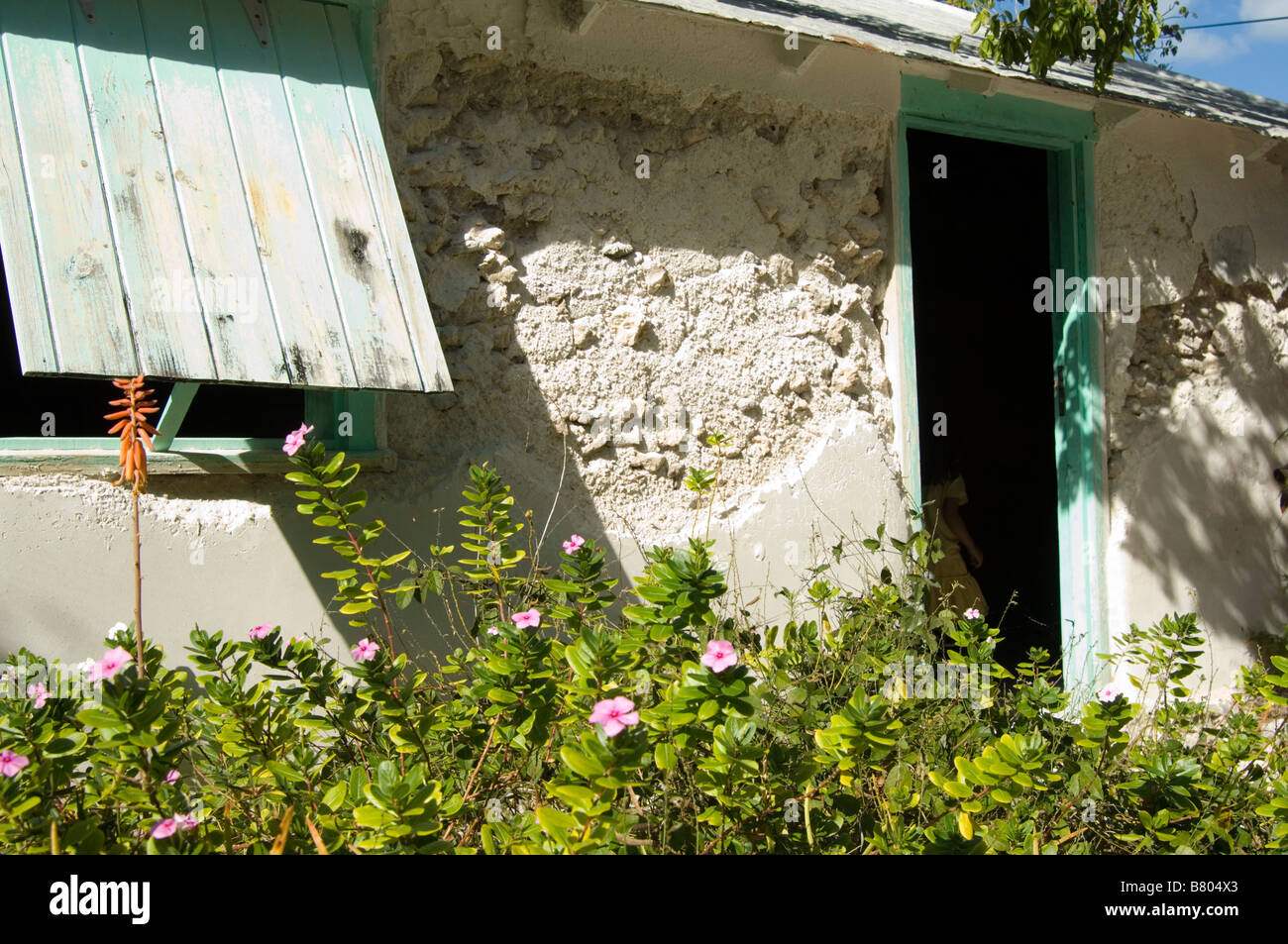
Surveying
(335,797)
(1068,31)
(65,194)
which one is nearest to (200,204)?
(65,194)

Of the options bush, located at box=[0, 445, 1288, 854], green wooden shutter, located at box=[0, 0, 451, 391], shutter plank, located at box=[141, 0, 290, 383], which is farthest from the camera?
shutter plank, located at box=[141, 0, 290, 383]

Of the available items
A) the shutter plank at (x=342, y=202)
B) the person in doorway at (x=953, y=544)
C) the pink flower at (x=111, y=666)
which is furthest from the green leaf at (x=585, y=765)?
the person in doorway at (x=953, y=544)

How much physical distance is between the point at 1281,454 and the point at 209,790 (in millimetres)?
5135

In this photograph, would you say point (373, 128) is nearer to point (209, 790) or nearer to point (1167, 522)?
point (209, 790)

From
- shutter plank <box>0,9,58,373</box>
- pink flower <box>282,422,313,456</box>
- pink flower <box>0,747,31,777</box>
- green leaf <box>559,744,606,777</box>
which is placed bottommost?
green leaf <box>559,744,606,777</box>

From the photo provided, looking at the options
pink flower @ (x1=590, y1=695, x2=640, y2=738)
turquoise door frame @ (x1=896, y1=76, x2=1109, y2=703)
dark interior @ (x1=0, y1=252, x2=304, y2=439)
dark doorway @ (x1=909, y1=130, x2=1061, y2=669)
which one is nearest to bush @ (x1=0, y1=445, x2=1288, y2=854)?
pink flower @ (x1=590, y1=695, x2=640, y2=738)

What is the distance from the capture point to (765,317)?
12.6 ft

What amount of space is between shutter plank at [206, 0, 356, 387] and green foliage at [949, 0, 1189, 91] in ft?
7.98

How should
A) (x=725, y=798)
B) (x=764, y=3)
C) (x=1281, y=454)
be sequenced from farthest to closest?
(x=1281, y=454), (x=764, y=3), (x=725, y=798)

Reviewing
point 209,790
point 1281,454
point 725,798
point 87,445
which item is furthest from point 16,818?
point 1281,454

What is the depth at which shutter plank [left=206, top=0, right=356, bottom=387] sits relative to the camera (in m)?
2.59

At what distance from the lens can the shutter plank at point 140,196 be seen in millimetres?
2414

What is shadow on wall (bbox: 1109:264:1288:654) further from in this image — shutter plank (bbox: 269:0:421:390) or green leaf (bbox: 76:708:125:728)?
green leaf (bbox: 76:708:125:728)

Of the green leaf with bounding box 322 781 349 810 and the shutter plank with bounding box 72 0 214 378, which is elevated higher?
the shutter plank with bounding box 72 0 214 378
